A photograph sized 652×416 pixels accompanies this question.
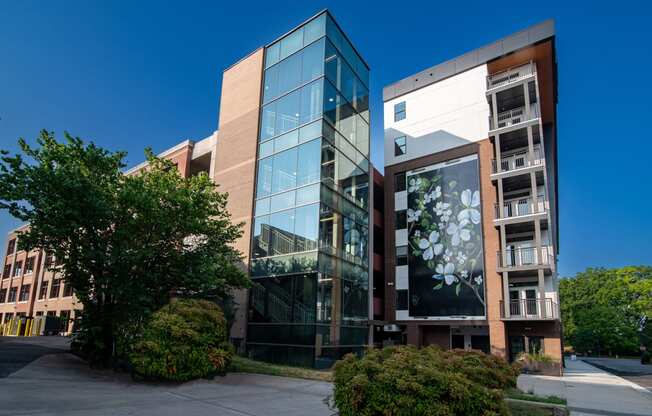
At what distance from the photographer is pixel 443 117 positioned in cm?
3084

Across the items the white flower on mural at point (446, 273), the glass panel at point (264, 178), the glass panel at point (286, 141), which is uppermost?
the glass panel at point (286, 141)

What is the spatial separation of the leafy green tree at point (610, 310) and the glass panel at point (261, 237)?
56654 millimetres

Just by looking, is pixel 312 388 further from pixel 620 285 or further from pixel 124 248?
pixel 620 285

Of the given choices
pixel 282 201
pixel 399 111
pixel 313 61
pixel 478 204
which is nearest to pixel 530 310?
pixel 478 204

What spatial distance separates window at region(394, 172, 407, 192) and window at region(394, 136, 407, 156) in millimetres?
1705

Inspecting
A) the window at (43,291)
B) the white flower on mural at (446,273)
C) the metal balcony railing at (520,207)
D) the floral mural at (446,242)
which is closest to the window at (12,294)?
the window at (43,291)

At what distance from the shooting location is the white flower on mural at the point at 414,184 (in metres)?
30.9

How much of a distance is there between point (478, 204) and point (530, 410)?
19088 millimetres

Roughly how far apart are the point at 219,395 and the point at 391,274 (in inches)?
800

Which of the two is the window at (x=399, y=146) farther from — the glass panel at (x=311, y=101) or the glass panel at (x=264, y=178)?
the glass panel at (x=264, y=178)

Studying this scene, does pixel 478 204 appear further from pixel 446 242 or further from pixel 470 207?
pixel 446 242


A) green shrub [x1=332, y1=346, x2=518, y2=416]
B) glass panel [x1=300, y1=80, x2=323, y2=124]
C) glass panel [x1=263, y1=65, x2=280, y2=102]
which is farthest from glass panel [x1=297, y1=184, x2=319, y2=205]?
green shrub [x1=332, y1=346, x2=518, y2=416]

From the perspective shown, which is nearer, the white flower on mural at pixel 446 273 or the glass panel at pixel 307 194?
the glass panel at pixel 307 194

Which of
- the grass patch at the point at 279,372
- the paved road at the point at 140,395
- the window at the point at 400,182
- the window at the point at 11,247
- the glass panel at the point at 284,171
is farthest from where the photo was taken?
the window at the point at 11,247
